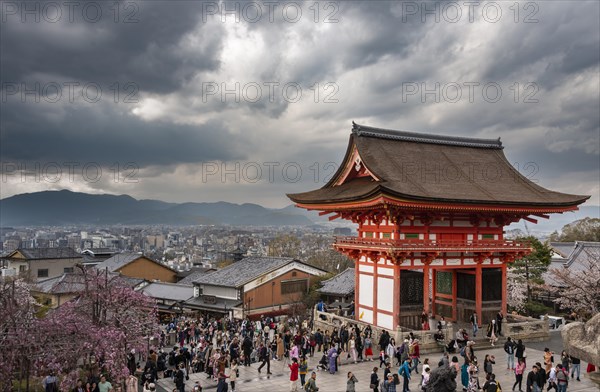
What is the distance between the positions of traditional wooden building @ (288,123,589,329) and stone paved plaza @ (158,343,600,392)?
16.0 feet

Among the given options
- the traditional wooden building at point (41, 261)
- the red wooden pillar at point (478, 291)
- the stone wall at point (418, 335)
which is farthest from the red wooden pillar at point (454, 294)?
the traditional wooden building at point (41, 261)

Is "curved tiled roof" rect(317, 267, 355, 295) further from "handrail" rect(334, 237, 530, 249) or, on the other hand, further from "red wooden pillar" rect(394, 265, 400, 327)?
"red wooden pillar" rect(394, 265, 400, 327)

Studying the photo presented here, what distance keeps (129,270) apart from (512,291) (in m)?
49.9

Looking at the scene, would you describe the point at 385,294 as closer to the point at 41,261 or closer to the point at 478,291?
the point at 478,291

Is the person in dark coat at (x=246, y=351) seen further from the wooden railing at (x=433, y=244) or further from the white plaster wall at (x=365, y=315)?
the wooden railing at (x=433, y=244)

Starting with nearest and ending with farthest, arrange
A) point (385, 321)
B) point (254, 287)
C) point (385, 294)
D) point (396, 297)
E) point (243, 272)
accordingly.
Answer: point (396, 297) < point (385, 321) < point (385, 294) < point (254, 287) < point (243, 272)

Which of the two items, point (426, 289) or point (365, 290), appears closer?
point (426, 289)

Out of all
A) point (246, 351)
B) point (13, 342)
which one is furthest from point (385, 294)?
point (13, 342)

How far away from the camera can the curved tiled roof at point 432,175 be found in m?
28.8

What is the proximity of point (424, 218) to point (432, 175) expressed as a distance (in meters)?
3.55

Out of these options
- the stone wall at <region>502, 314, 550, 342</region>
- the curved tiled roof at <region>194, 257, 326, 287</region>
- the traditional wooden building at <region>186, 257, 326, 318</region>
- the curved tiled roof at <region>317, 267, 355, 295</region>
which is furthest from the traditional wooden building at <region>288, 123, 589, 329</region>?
the curved tiled roof at <region>194, 257, 326, 287</region>

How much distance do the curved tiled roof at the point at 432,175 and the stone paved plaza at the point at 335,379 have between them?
8863mm

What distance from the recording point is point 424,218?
96.3ft

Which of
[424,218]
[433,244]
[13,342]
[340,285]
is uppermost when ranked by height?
[424,218]
